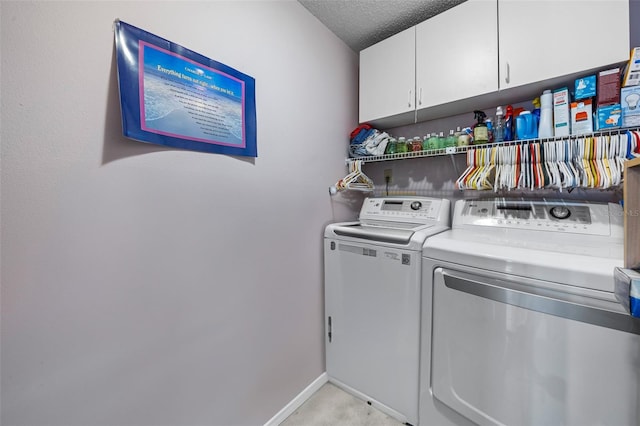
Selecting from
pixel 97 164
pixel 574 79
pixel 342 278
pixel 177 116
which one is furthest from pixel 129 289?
pixel 574 79

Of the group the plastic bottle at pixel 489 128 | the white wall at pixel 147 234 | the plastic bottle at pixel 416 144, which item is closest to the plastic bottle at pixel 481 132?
the plastic bottle at pixel 489 128

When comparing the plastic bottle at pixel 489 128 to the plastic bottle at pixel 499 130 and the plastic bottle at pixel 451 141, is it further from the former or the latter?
the plastic bottle at pixel 451 141

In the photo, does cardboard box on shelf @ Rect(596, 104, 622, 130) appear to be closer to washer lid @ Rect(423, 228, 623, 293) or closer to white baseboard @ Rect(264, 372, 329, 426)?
washer lid @ Rect(423, 228, 623, 293)

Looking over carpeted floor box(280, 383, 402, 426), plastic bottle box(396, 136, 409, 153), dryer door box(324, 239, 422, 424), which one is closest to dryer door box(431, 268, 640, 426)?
dryer door box(324, 239, 422, 424)

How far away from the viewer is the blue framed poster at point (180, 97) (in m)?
0.89

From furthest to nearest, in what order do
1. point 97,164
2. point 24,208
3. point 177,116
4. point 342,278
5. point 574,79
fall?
point 342,278, point 574,79, point 177,116, point 97,164, point 24,208

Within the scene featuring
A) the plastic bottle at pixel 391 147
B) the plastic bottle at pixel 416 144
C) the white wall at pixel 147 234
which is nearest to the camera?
the white wall at pixel 147 234

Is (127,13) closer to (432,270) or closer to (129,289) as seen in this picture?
(129,289)

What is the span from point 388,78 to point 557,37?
2.86 ft

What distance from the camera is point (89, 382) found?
0.86 metres

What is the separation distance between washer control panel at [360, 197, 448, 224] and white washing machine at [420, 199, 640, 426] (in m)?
0.28

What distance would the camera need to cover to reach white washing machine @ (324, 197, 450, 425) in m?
1.35

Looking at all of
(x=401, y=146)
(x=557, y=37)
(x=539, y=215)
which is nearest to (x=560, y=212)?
(x=539, y=215)

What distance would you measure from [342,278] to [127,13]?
1.61 meters
